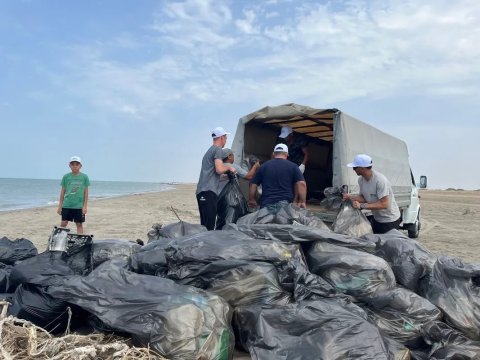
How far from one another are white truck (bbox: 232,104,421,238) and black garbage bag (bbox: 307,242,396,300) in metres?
2.10

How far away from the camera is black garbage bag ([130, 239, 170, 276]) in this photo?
3408 mm

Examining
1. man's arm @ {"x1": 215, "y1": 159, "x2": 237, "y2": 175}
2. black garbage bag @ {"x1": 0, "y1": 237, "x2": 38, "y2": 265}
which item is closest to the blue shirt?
man's arm @ {"x1": 215, "y1": 159, "x2": 237, "y2": 175}

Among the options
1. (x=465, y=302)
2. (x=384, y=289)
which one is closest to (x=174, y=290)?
(x=384, y=289)

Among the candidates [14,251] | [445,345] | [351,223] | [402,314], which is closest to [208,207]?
[351,223]

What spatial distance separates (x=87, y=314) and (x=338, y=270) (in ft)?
5.91

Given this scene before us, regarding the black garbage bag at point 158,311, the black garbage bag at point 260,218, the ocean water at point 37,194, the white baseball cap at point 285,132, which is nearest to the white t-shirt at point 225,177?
the white baseball cap at point 285,132

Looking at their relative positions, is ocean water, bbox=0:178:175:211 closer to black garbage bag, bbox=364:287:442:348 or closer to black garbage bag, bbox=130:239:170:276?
black garbage bag, bbox=130:239:170:276

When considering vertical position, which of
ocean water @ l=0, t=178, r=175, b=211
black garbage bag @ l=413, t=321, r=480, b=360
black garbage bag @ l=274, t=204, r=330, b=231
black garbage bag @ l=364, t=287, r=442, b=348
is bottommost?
ocean water @ l=0, t=178, r=175, b=211

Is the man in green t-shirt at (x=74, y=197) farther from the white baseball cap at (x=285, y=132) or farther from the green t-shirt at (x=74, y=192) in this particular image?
the white baseball cap at (x=285, y=132)

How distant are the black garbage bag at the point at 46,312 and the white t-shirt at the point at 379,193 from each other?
3607 millimetres

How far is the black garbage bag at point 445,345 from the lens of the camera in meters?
2.80

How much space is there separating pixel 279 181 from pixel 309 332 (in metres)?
2.61

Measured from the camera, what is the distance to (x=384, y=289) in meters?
3.35

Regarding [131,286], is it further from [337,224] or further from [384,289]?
[337,224]
